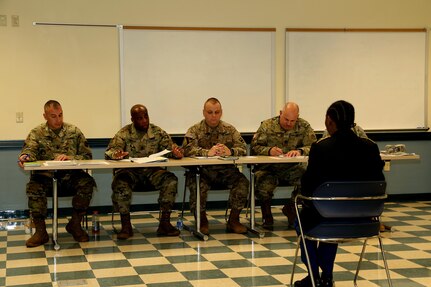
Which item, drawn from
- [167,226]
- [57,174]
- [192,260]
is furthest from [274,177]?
[57,174]

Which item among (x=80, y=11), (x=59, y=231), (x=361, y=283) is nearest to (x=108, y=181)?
(x=59, y=231)

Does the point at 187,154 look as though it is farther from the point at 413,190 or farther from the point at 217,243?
the point at 413,190

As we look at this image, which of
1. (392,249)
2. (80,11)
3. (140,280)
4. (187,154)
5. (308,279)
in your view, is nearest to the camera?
(308,279)

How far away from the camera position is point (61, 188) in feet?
22.2

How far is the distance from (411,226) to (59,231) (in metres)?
3.60

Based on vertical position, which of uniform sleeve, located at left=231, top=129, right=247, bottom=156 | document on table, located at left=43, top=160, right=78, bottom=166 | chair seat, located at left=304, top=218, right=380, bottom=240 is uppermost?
uniform sleeve, located at left=231, top=129, right=247, bottom=156

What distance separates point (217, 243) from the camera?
6492 millimetres

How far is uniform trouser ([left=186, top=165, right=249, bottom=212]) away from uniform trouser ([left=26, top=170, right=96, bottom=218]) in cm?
99

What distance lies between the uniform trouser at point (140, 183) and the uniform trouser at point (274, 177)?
2.93ft

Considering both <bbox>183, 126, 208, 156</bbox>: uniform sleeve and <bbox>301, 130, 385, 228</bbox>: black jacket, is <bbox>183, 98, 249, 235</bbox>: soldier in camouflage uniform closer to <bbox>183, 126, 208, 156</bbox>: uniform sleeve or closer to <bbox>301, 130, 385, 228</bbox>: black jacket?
<bbox>183, 126, 208, 156</bbox>: uniform sleeve

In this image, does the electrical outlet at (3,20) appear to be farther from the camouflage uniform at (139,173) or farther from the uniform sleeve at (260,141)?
the uniform sleeve at (260,141)

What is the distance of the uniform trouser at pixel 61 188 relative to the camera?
6.50m

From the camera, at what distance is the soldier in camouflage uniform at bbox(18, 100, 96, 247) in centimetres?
651

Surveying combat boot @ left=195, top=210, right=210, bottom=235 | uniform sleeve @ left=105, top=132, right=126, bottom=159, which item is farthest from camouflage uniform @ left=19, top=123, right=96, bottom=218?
combat boot @ left=195, top=210, right=210, bottom=235
